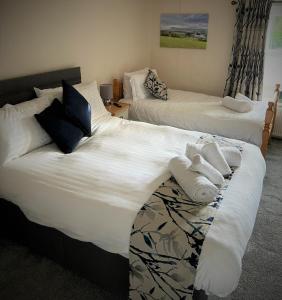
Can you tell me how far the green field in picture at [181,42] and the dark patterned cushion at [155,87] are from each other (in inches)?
36.8

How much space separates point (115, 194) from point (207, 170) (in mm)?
601

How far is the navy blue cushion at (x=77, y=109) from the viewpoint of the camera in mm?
2340

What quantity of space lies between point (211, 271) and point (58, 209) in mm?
938

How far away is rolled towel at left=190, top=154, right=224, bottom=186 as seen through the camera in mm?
1683

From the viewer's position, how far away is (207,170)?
170cm

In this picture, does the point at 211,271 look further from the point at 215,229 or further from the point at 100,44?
the point at 100,44

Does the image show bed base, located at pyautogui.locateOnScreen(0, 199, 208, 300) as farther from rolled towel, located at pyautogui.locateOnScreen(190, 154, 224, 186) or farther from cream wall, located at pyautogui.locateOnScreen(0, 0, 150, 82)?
cream wall, located at pyautogui.locateOnScreen(0, 0, 150, 82)

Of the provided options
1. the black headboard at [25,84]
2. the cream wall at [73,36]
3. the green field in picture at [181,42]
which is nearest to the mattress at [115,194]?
the black headboard at [25,84]

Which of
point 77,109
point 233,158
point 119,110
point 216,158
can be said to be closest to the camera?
point 216,158

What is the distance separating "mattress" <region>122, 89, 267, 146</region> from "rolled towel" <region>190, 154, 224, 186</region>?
4.77 ft

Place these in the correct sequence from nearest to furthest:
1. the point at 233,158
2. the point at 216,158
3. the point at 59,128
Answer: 1. the point at 216,158
2. the point at 233,158
3. the point at 59,128

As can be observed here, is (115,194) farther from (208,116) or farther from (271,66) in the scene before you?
(271,66)

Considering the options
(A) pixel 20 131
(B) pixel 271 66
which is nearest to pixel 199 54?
(B) pixel 271 66

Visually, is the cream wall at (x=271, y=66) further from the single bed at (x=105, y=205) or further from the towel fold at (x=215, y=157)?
the towel fold at (x=215, y=157)
